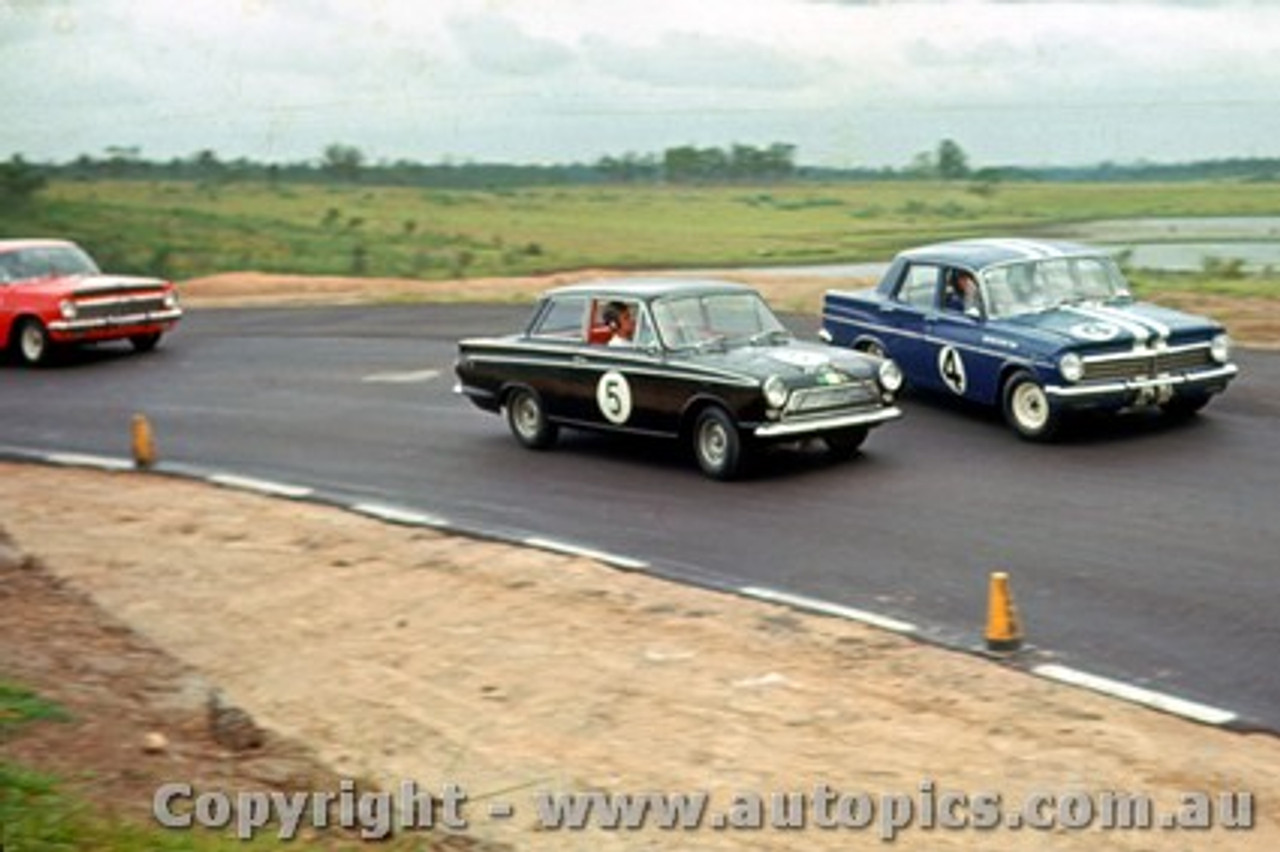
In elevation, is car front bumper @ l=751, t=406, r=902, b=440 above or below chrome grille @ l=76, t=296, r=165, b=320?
below

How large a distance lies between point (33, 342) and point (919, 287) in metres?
12.9

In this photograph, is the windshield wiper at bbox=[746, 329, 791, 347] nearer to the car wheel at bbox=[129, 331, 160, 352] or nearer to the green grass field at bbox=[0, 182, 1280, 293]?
the car wheel at bbox=[129, 331, 160, 352]

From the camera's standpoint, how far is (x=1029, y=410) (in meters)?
15.2

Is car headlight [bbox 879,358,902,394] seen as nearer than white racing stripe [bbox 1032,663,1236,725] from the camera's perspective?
No

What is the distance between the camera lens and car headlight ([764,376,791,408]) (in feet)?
44.5

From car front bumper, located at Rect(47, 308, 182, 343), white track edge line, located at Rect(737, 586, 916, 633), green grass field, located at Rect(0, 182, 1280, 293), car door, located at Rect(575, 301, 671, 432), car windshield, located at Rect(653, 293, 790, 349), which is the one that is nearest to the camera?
white track edge line, located at Rect(737, 586, 916, 633)

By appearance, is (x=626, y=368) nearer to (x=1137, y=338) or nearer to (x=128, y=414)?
(x=1137, y=338)

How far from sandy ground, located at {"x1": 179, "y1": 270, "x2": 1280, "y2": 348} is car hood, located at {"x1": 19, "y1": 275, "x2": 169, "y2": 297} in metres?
9.93

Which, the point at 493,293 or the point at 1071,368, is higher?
the point at 1071,368

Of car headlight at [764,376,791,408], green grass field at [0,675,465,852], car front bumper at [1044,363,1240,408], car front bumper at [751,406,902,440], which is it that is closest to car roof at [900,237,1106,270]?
car front bumper at [1044,363,1240,408]

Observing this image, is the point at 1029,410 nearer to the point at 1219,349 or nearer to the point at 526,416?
the point at 1219,349

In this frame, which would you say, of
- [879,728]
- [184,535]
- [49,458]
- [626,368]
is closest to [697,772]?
[879,728]

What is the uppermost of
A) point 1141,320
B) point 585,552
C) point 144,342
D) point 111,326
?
point 1141,320

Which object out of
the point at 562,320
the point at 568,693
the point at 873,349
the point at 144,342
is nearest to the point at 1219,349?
the point at 873,349
